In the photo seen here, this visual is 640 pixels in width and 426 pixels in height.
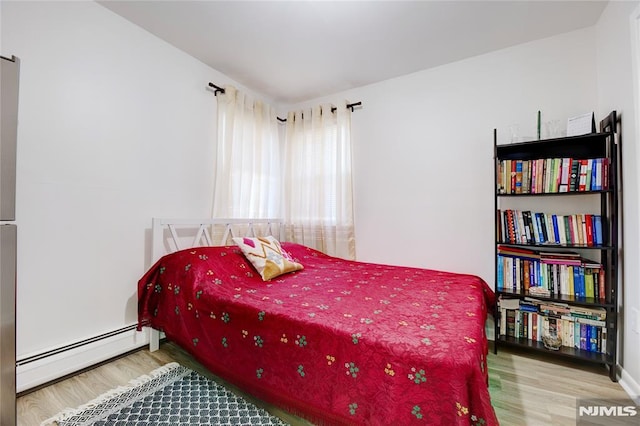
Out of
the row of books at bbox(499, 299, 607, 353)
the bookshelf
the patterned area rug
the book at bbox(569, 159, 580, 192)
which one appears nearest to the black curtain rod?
the bookshelf

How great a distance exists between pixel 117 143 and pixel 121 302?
1.16 metres

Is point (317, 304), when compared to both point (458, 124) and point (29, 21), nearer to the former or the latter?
point (458, 124)

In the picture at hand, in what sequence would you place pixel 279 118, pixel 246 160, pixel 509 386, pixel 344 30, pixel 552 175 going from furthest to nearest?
pixel 279 118, pixel 246 160, pixel 344 30, pixel 552 175, pixel 509 386

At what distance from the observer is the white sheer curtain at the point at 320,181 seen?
298cm

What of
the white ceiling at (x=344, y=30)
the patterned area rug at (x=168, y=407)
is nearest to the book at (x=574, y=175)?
the white ceiling at (x=344, y=30)

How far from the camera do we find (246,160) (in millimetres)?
2938

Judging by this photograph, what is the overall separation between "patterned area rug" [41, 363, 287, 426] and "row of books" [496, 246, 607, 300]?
1887mm

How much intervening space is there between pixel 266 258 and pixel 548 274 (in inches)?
81.6

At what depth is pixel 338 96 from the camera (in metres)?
3.15

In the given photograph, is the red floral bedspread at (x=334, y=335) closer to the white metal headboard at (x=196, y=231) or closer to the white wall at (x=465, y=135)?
the white metal headboard at (x=196, y=231)

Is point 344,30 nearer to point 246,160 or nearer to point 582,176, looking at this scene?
point 246,160

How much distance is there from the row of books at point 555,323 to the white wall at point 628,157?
121 mm

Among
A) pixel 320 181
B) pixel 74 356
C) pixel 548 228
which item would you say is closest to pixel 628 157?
pixel 548 228

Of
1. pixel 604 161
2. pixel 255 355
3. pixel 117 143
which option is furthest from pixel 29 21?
pixel 604 161
